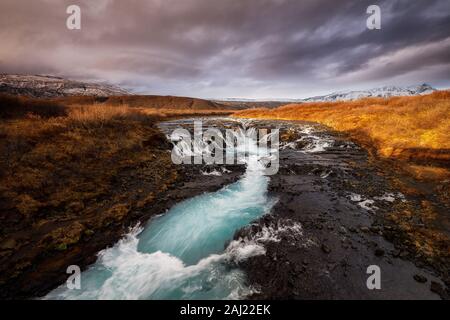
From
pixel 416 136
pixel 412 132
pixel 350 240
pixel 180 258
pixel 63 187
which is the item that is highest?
pixel 412 132

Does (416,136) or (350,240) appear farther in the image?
(416,136)

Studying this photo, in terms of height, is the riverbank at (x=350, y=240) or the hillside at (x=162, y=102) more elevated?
the hillside at (x=162, y=102)

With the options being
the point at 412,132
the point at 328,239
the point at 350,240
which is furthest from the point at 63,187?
the point at 412,132

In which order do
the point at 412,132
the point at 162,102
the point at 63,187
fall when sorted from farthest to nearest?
the point at 162,102
the point at 412,132
the point at 63,187

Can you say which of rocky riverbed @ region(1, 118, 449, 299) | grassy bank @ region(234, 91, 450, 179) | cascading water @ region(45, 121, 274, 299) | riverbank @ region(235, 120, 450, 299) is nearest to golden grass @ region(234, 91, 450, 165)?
grassy bank @ region(234, 91, 450, 179)

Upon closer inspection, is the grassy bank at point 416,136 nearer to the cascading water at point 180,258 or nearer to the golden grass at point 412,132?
the golden grass at point 412,132

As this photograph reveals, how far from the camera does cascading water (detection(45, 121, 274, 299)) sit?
18.6 feet

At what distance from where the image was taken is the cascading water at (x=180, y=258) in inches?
223

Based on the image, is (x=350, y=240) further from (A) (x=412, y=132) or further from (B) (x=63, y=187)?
(A) (x=412, y=132)

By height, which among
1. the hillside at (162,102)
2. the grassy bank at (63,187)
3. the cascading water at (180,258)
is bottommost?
the cascading water at (180,258)

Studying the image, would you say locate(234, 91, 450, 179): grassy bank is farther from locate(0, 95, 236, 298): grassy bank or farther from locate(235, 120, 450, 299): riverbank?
locate(0, 95, 236, 298): grassy bank

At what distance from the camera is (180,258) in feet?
23.2

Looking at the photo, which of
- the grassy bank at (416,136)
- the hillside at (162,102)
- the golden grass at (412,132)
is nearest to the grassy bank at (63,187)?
the grassy bank at (416,136)
